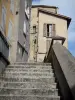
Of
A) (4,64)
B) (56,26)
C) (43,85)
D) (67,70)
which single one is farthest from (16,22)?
(56,26)

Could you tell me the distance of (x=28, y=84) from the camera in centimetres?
570

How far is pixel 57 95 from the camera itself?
16.8ft

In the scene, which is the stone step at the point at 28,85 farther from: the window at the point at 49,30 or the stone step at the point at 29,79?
the window at the point at 49,30

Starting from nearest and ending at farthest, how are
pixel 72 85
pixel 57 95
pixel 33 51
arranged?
pixel 72 85, pixel 57 95, pixel 33 51

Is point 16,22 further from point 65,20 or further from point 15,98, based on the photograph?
point 65,20

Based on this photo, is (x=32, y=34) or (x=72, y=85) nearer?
(x=72, y=85)

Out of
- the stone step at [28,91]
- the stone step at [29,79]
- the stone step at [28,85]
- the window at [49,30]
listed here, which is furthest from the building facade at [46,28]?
the stone step at [28,91]

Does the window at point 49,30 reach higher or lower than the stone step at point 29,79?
lower

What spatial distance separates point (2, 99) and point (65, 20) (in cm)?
2054

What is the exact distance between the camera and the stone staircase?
16.2 feet

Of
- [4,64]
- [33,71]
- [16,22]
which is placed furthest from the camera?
[16,22]

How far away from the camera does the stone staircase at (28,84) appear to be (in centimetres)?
493

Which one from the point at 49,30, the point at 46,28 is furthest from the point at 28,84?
the point at 49,30

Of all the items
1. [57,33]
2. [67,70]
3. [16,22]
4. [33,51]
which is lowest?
[33,51]
